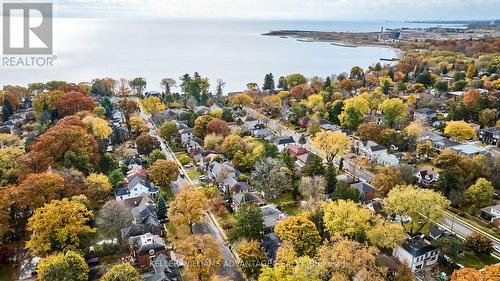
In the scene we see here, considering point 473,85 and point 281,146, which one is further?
point 473,85

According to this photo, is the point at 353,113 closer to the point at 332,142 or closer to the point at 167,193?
the point at 332,142

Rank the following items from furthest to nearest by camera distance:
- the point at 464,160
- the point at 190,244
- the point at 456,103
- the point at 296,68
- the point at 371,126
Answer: the point at 296,68 < the point at 456,103 < the point at 371,126 < the point at 464,160 < the point at 190,244

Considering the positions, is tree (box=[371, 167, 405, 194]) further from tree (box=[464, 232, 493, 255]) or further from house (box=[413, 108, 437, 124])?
house (box=[413, 108, 437, 124])

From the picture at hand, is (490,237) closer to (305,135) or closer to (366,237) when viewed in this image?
(366,237)

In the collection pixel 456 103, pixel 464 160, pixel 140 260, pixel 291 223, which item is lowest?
pixel 140 260

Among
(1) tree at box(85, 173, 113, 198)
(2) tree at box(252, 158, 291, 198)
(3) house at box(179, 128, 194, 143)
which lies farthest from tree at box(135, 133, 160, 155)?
(2) tree at box(252, 158, 291, 198)

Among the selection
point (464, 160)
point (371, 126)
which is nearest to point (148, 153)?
point (371, 126)

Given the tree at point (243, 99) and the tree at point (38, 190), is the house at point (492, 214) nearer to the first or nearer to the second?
the tree at point (38, 190)
